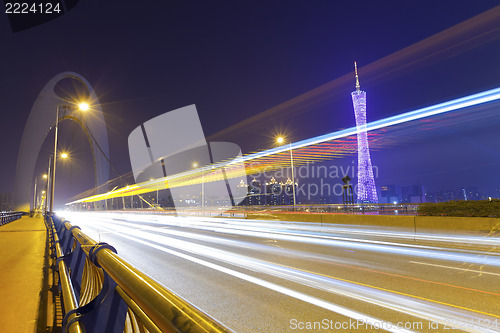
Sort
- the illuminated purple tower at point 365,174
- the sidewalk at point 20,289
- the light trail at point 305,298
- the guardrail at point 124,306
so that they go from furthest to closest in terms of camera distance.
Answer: the illuminated purple tower at point 365,174, the light trail at point 305,298, the sidewalk at point 20,289, the guardrail at point 124,306

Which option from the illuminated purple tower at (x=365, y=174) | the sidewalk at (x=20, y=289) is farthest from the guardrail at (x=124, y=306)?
the illuminated purple tower at (x=365, y=174)

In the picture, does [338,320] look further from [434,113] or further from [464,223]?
[434,113]

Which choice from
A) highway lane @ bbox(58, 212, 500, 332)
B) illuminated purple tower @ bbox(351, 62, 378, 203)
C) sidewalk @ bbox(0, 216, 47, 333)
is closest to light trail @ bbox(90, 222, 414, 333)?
highway lane @ bbox(58, 212, 500, 332)

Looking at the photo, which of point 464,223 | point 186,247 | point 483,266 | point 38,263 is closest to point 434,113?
point 464,223

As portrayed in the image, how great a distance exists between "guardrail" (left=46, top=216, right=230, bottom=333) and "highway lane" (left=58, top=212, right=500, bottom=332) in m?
2.46

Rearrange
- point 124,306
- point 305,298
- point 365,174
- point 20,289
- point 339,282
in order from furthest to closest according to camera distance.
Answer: point 365,174 → point 339,282 → point 20,289 → point 305,298 → point 124,306

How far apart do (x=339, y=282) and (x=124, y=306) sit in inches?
232

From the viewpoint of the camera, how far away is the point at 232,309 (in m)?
5.46

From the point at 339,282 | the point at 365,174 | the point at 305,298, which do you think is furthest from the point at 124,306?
the point at 365,174

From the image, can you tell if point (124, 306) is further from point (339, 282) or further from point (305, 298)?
point (339, 282)

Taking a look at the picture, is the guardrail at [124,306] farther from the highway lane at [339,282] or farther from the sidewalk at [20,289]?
the highway lane at [339,282]

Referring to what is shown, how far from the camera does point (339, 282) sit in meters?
7.10

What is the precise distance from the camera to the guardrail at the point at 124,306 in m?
1.26

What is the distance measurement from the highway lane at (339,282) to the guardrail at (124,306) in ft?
8.07
